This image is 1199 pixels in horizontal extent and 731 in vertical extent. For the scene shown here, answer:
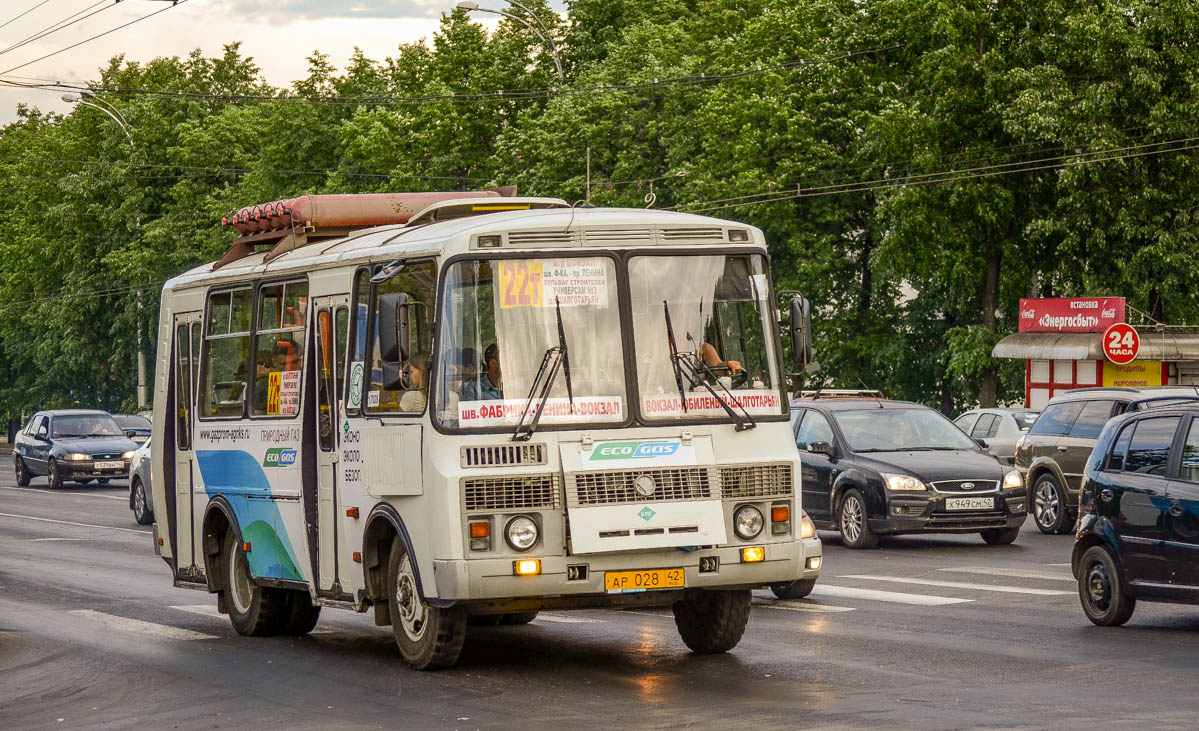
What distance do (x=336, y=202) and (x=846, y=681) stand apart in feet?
18.7

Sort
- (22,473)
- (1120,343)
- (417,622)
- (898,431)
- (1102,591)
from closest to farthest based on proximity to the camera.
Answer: (417,622)
(1102,591)
(898,431)
(1120,343)
(22,473)

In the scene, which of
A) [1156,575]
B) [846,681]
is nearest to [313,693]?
[846,681]

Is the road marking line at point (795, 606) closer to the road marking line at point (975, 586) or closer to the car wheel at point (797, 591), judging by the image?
the car wheel at point (797, 591)

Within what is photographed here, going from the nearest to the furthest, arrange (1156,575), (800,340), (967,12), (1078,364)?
(800,340) → (1156,575) → (1078,364) → (967,12)

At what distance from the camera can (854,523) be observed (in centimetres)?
2184

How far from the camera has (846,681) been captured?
34.9 feet

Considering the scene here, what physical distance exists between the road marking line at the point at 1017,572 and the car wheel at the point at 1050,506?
5427 millimetres

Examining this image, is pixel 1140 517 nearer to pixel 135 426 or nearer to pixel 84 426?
pixel 84 426

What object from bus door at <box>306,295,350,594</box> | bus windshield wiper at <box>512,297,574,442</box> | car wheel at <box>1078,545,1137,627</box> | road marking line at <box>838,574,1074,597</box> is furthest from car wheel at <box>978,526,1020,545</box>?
bus windshield wiper at <box>512,297,574,442</box>

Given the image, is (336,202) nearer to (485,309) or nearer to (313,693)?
(485,309)

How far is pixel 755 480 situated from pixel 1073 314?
3289cm

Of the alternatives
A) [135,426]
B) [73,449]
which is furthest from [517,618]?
[135,426]

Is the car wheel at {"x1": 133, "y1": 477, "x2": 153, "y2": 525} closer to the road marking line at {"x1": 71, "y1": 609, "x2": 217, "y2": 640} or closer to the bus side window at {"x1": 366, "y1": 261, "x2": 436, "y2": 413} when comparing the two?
the road marking line at {"x1": 71, "y1": 609, "x2": 217, "y2": 640}

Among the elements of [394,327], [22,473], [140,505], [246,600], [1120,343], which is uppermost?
[1120,343]
